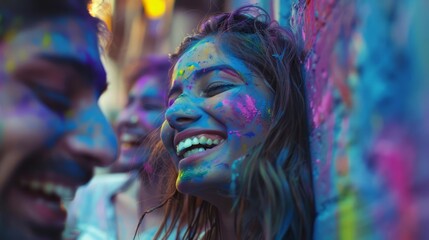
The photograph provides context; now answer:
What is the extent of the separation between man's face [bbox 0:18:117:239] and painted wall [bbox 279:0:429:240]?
0.56 m

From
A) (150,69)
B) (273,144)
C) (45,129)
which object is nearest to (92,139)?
(45,129)

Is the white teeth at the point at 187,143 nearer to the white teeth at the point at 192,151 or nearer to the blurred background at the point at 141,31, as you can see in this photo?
the white teeth at the point at 192,151

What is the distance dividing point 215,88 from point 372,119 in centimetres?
59

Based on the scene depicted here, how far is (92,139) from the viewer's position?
4.72 ft

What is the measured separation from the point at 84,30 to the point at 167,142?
39 centimetres

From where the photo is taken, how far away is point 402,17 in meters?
0.93

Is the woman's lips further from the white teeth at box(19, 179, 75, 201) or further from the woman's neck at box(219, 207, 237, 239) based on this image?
the white teeth at box(19, 179, 75, 201)

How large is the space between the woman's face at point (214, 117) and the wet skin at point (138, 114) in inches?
42.8

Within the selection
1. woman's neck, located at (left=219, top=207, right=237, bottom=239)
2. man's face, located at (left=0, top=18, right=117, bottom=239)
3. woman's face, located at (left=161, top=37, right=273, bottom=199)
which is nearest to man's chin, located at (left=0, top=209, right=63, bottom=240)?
man's face, located at (left=0, top=18, right=117, bottom=239)

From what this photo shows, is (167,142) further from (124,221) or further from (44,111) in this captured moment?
(124,221)

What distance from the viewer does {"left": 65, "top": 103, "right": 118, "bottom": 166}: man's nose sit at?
55.6 inches

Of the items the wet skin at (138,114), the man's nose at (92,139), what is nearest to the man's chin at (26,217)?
the man's nose at (92,139)

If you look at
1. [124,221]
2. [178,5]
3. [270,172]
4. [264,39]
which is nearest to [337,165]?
[270,172]

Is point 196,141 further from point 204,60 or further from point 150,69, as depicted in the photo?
point 150,69
